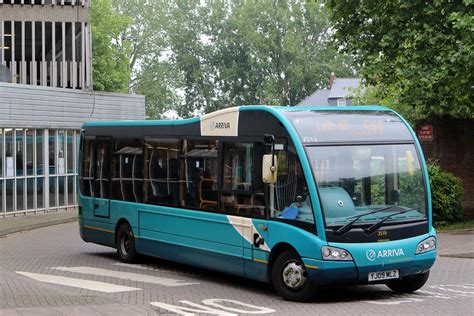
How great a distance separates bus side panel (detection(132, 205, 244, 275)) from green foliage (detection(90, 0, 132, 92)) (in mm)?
54031

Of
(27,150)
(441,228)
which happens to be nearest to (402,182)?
(441,228)

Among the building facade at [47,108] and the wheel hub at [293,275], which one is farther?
the building facade at [47,108]

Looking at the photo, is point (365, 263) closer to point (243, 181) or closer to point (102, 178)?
point (243, 181)

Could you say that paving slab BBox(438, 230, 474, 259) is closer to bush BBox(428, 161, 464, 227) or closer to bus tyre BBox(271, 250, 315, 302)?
bush BBox(428, 161, 464, 227)

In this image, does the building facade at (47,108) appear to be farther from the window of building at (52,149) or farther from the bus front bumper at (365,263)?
the bus front bumper at (365,263)

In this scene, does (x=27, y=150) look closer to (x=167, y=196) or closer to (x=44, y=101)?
(x=44, y=101)

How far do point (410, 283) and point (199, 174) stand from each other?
376 centimetres

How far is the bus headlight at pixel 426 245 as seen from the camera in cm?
1212

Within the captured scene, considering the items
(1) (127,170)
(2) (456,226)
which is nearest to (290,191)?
(1) (127,170)

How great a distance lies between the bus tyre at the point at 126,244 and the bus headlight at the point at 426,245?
236 inches

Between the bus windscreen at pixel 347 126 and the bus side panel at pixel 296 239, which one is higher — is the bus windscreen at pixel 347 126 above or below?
above

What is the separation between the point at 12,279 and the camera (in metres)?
13.8

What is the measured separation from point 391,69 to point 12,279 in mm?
13374

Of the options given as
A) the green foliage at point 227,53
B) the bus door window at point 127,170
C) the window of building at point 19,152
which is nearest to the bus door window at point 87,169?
the bus door window at point 127,170
